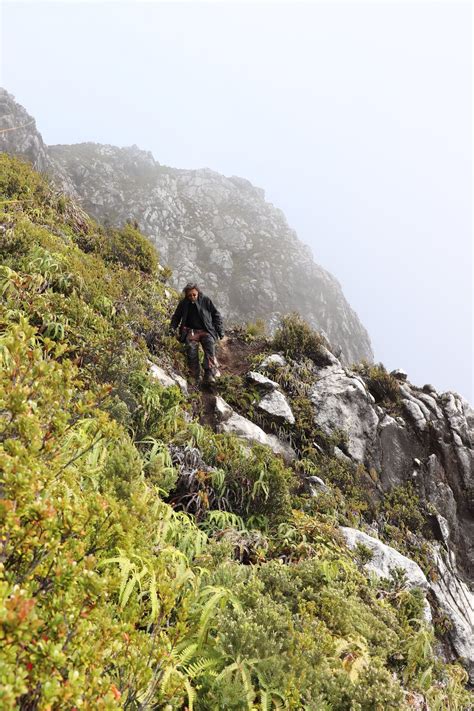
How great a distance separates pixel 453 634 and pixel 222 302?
31273 millimetres

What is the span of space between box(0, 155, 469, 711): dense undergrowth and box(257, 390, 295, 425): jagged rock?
1.85 metres

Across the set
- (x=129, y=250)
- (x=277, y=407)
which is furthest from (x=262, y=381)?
(x=129, y=250)

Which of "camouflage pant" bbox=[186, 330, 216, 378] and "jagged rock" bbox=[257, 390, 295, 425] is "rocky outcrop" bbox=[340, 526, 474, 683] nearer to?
"jagged rock" bbox=[257, 390, 295, 425]

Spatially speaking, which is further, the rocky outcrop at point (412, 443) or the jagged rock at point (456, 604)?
the rocky outcrop at point (412, 443)

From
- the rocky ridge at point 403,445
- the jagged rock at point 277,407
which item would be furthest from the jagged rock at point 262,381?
the jagged rock at point 277,407

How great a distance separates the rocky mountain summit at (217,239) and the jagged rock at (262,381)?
24.7m

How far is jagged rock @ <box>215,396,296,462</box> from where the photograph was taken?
7574 millimetres

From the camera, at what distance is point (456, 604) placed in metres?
7.24

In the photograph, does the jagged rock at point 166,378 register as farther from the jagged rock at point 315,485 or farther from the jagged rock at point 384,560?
the jagged rock at point 384,560

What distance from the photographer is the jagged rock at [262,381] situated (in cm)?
931

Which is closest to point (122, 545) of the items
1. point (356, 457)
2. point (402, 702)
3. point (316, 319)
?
point (402, 702)

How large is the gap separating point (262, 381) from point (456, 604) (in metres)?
5.72

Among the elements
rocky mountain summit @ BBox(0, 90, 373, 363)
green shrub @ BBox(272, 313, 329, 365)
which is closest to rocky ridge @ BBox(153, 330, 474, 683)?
green shrub @ BBox(272, 313, 329, 365)

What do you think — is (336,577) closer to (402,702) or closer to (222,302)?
(402,702)
